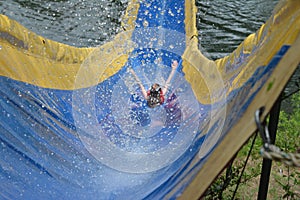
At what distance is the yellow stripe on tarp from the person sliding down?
8.1 inches

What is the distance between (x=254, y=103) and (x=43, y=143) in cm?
122

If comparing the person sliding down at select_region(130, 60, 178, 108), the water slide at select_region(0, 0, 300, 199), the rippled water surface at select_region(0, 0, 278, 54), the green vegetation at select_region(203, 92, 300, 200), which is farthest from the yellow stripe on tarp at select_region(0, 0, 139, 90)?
the rippled water surface at select_region(0, 0, 278, 54)

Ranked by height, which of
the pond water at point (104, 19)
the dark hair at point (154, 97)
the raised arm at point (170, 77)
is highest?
the raised arm at point (170, 77)

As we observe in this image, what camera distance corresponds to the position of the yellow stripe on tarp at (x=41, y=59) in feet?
6.91

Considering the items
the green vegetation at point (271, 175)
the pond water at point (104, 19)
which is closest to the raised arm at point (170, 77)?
the green vegetation at point (271, 175)

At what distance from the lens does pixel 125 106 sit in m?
2.49

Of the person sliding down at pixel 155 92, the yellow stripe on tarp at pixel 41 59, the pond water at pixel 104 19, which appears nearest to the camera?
the yellow stripe on tarp at pixel 41 59

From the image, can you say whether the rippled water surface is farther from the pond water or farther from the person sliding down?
the person sliding down

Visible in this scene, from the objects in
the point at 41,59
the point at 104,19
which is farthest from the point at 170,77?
the point at 104,19

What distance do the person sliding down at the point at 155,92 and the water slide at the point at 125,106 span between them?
2cm

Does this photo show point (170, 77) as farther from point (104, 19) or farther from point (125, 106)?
point (104, 19)

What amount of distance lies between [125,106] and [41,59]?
53 centimetres

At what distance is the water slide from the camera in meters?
1.36

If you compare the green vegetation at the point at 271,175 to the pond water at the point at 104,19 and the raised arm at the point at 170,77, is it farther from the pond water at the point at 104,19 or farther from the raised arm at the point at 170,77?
the pond water at the point at 104,19
